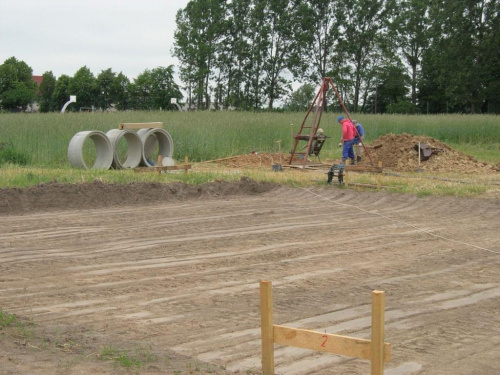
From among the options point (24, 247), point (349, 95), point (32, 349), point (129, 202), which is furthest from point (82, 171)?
point (349, 95)

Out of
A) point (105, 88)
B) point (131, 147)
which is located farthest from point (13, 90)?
point (131, 147)

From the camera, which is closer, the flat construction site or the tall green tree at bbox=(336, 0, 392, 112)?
the flat construction site

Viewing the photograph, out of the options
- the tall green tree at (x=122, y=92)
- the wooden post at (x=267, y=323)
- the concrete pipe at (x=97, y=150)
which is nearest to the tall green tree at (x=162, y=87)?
the tall green tree at (x=122, y=92)

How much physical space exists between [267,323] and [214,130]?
906 inches

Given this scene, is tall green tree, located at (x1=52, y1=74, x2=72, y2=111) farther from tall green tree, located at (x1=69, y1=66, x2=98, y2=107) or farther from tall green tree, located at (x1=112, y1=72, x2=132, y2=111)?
tall green tree, located at (x1=112, y1=72, x2=132, y2=111)

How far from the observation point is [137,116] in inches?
1179

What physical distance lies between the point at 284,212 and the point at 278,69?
47.8 meters

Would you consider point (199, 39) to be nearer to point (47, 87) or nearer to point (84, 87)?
point (84, 87)

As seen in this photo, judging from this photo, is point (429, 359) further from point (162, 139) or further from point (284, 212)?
point (162, 139)

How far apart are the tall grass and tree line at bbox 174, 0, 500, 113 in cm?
1813

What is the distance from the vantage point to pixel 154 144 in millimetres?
24672

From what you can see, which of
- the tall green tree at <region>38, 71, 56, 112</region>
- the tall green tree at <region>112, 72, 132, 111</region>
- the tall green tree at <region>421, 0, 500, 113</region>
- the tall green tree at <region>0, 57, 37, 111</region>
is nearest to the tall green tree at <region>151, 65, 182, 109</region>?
the tall green tree at <region>112, 72, 132, 111</region>

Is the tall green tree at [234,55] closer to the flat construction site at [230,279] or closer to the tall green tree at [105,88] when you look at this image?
the tall green tree at [105,88]

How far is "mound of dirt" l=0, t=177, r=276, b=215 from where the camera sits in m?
14.9
